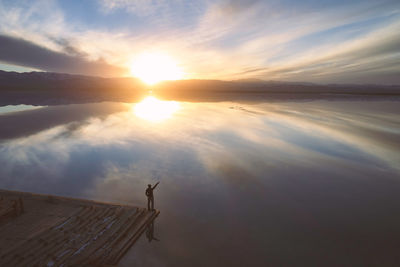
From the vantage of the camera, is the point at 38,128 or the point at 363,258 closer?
the point at 363,258

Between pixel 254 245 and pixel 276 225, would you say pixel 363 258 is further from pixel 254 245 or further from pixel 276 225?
pixel 254 245

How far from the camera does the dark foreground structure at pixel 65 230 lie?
286 inches

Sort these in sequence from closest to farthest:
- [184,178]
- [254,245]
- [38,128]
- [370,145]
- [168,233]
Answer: [254,245] < [168,233] < [184,178] < [370,145] < [38,128]

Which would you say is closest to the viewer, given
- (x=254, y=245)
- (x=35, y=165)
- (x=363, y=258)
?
(x=363, y=258)

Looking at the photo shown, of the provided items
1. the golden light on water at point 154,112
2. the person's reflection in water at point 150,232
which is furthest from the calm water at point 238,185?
Result: the golden light on water at point 154,112

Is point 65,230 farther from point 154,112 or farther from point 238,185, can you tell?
point 154,112

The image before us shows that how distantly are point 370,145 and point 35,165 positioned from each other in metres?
32.5

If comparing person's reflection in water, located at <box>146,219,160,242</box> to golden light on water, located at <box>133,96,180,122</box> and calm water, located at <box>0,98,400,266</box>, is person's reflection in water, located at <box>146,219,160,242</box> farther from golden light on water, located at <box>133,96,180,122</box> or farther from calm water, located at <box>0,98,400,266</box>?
golden light on water, located at <box>133,96,180,122</box>

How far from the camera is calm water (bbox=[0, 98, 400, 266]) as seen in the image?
334 inches

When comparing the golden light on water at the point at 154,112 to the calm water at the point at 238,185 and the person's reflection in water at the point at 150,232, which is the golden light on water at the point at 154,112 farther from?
the person's reflection in water at the point at 150,232

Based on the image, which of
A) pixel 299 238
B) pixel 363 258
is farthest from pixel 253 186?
pixel 363 258

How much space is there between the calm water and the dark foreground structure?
770 mm

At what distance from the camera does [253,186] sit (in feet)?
44.9

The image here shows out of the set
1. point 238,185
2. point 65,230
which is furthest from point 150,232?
point 238,185
